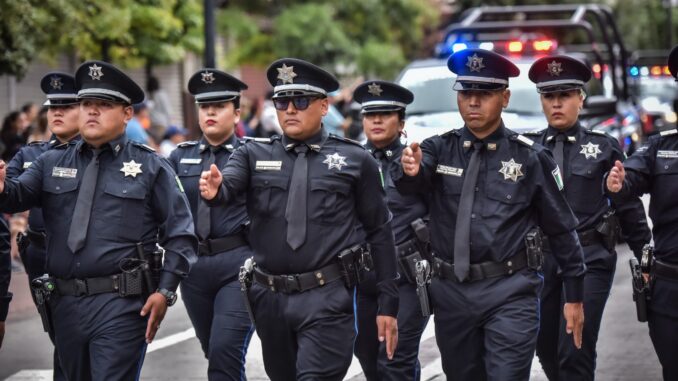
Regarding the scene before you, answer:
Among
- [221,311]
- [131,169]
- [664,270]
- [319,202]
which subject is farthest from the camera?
[221,311]

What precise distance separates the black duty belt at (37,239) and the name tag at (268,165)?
2.65 meters

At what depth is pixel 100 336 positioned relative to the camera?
6551 mm

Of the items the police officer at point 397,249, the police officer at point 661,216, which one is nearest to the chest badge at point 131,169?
the police officer at point 397,249

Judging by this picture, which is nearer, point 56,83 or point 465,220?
point 465,220

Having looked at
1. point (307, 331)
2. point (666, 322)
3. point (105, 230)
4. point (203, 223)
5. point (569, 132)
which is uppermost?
point (569, 132)

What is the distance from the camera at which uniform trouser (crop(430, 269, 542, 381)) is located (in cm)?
661

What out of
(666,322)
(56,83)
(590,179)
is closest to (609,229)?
(590,179)

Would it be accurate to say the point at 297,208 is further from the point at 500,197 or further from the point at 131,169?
the point at 500,197

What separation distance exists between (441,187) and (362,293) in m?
1.49

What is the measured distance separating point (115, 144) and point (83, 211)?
1.35ft

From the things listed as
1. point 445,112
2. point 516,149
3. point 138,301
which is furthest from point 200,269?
point 445,112

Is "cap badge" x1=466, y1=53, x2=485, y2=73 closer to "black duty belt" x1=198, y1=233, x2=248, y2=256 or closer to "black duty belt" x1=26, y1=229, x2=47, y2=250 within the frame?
"black duty belt" x1=198, y1=233, x2=248, y2=256

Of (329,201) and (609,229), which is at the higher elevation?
(329,201)

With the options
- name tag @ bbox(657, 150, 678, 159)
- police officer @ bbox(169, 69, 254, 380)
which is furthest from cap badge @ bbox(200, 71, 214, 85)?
name tag @ bbox(657, 150, 678, 159)
